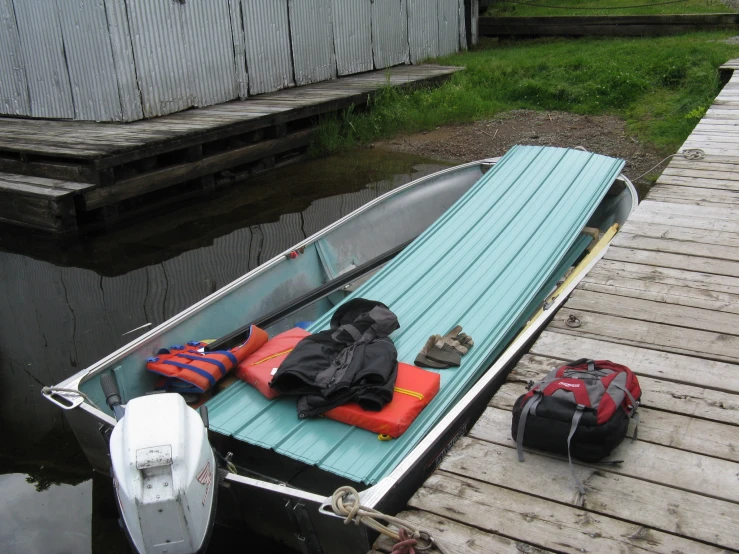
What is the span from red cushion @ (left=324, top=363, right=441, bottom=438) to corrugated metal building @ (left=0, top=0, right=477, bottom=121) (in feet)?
23.8

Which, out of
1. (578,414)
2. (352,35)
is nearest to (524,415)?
(578,414)

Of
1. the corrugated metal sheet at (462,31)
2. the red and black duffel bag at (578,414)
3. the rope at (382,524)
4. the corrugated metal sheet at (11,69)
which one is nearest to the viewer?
the rope at (382,524)

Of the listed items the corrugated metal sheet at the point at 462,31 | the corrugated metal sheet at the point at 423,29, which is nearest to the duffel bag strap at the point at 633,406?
the corrugated metal sheet at the point at 423,29

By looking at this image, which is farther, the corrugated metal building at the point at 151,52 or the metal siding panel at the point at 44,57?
the metal siding panel at the point at 44,57

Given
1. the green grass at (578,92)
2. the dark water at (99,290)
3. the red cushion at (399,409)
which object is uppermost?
the green grass at (578,92)

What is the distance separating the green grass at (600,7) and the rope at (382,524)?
15799 mm

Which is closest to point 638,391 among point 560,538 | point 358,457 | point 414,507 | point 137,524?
point 560,538

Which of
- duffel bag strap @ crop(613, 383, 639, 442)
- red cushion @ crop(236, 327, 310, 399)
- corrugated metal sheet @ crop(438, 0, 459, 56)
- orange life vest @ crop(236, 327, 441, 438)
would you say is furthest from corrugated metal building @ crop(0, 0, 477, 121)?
duffel bag strap @ crop(613, 383, 639, 442)

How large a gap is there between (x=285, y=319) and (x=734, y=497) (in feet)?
10.4

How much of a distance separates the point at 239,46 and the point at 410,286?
24.1ft

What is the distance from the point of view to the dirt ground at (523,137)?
32.4 ft

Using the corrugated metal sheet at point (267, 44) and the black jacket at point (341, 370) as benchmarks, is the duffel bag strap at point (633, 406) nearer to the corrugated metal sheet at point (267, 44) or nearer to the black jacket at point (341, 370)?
the black jacket at point (341, 370)

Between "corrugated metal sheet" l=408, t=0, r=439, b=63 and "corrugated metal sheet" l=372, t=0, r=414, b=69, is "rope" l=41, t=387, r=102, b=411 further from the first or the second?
"corrugated metal sheet" l=408, t=0, r=439, b=63

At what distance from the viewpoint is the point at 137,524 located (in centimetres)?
264
